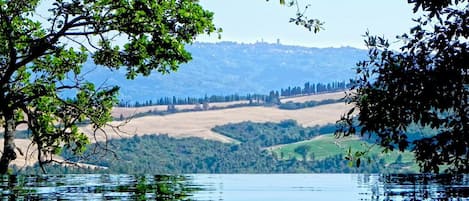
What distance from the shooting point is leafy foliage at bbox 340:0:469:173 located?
20406mm

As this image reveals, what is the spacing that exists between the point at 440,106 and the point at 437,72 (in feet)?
2.51

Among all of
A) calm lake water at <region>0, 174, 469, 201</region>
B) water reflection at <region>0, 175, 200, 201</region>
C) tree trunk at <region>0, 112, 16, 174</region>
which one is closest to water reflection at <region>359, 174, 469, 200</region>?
calm lake water at <region>0, 174, 469, 201</region>

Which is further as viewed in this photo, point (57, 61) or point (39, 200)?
point (57, 61)

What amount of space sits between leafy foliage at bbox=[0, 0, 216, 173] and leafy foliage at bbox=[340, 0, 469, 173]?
17.7 meters

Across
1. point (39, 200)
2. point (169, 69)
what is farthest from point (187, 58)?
point (39, 200)

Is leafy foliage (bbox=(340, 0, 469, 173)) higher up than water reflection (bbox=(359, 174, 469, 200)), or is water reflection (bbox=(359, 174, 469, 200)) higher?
leafy foliage (bbox=(340, 0, 469, 173))

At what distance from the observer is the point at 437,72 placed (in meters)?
20.5

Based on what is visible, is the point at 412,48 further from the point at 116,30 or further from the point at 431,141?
the point at 116,30

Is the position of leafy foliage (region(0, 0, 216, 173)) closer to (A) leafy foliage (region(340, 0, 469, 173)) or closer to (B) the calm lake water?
(B) the calm lake water

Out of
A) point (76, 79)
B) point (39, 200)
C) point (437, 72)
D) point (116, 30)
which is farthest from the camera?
point (76, 79)

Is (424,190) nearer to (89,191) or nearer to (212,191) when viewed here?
→ (212,191)

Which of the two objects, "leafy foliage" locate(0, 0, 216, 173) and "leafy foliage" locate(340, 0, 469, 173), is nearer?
"leafy foliage" locate(340, 0, 469, 173)

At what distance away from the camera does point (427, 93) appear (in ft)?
67.4

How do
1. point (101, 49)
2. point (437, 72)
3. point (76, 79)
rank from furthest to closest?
point (76, 79) < point (101, 49) < point (437, 72)
